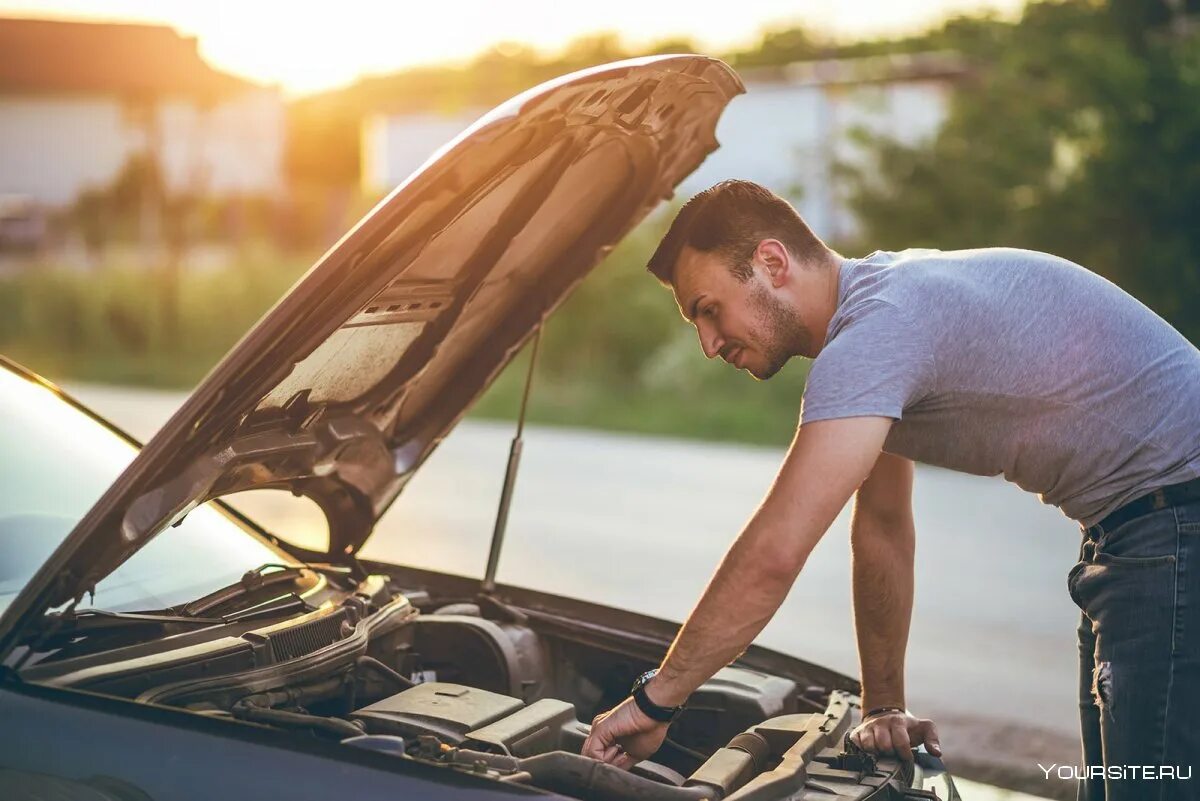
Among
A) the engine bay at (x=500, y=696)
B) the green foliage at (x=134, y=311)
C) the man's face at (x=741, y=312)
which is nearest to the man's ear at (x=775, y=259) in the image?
the man's face at (x=741, y=312)

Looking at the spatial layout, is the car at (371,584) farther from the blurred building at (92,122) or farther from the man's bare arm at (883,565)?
the blurred building at (92,122)

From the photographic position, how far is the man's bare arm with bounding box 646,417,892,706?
2498 millimetres

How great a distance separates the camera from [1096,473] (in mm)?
2742

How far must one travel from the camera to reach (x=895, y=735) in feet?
9.23

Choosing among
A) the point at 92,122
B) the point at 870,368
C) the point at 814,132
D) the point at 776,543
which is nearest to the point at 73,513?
the point at 776,543

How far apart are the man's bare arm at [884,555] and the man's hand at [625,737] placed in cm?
73

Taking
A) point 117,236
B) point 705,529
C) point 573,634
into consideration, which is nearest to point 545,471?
point 705,529

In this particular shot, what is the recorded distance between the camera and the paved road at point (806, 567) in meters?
6.18

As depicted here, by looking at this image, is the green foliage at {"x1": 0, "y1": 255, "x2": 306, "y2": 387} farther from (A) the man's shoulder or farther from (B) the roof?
(A) the man's shoulder

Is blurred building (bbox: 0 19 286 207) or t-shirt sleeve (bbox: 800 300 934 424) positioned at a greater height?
blurred building (bbox: 0 19 286 207)

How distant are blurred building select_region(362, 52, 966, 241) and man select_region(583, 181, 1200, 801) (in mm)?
11647

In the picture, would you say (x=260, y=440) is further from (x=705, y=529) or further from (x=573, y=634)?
(x=705, y=529)

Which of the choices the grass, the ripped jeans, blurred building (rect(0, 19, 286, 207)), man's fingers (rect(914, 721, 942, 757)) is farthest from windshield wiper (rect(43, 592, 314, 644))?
blurred building (rect(0, 19, 286, 207))

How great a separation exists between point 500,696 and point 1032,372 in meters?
1.17
